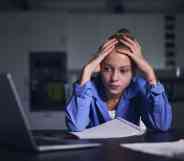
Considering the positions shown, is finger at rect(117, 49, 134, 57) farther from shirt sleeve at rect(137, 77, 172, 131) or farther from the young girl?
shirt sleeve at rect(137, 77, 172, 131)

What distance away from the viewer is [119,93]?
151cm

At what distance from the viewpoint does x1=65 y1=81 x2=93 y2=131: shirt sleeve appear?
149 cm

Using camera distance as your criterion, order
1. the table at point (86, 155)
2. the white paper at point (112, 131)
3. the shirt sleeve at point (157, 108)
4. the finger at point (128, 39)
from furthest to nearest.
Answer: the finger at point (128, 39) < the shirt sleeve at point (157, 108) < the white paper at point (112, 131) < the table at point (86, 155)

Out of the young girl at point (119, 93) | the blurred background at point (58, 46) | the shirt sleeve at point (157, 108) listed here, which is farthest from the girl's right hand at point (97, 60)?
the blurred background at point (58, 46)

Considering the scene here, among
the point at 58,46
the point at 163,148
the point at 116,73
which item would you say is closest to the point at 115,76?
the point at 116,73

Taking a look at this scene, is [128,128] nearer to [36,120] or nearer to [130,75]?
[130,75]

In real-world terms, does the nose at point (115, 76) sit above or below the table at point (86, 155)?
above

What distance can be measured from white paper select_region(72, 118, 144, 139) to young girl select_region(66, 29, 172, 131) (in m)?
0.21

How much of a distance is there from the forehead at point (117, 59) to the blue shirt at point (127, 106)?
9 centimetres

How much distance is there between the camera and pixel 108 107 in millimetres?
1527

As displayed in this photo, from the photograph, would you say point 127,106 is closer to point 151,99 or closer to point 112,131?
point 151,99

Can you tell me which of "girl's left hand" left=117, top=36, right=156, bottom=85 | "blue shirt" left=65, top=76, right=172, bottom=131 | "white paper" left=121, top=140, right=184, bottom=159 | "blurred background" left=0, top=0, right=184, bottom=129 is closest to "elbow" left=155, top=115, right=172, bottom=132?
"blue shirt" left=65, top=76, right=172, bottom=131

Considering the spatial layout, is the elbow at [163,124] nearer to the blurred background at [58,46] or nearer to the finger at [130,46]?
the finger at [130,46]

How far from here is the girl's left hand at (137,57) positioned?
150 cm
